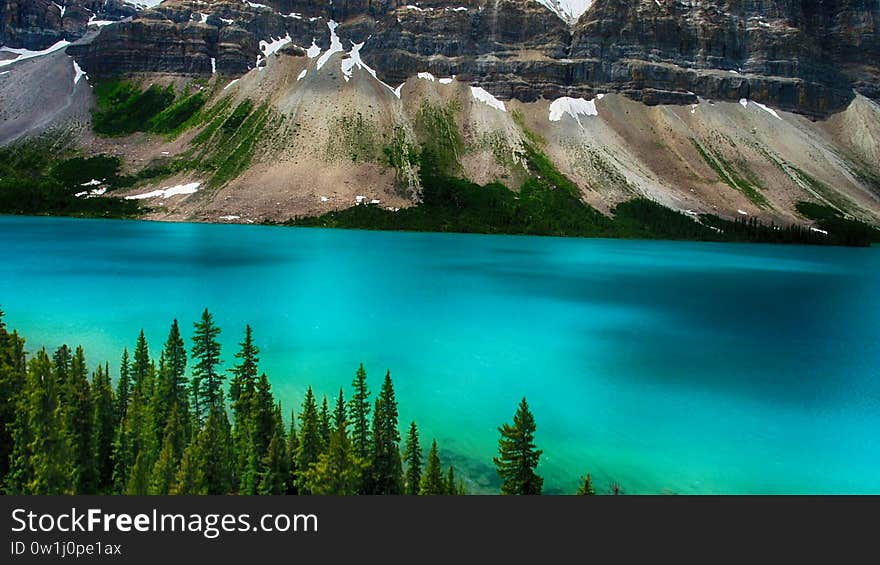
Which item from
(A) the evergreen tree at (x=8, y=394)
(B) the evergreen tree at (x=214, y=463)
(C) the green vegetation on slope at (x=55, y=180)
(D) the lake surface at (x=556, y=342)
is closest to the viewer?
(B) the evergreen tree at (x=214, y=463)

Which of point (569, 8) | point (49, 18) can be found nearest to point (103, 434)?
point (569, 8)

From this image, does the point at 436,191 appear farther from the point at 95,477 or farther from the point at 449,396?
the point at 95,477

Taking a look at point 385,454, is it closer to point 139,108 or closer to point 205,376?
point 205,376

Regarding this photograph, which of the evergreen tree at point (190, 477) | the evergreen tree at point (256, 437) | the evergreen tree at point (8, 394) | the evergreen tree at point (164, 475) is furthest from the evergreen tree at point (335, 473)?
the evergreen tree at point (8, 394)

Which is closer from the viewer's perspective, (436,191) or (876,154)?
(436,191)

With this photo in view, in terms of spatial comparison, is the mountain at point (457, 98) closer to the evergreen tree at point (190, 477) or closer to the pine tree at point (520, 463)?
the evergreen tree at point (190, 477)

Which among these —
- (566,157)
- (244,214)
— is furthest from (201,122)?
(566,157)

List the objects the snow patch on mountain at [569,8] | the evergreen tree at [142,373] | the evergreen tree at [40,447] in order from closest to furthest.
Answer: the evergreen tree at [40,447], the evergreen tree at [142,373], the snow patch on mountain at [569,8]
